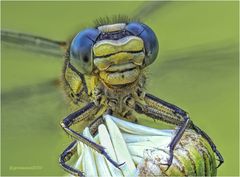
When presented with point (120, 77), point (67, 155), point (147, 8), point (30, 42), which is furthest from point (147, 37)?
point (30, 42)

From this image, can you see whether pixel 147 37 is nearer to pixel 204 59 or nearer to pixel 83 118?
pixel 83 118

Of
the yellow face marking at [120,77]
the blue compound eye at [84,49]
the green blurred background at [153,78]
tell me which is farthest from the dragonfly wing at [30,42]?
the yellow face marking at [120,77]

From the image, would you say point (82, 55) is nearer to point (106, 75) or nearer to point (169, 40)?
point (106, 75)

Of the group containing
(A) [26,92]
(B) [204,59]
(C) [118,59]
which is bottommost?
(A) [26,92]

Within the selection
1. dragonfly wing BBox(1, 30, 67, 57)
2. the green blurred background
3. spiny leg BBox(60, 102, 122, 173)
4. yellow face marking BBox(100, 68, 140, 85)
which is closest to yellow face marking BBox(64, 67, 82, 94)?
the green blurred background

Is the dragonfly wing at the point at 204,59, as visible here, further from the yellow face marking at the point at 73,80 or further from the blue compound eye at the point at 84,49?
the blue compound eye at the point at 84,49

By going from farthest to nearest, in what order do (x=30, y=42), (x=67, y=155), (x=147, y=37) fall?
(x=30, y=42) < (x=147, y=37) < (x=67, y=155)
